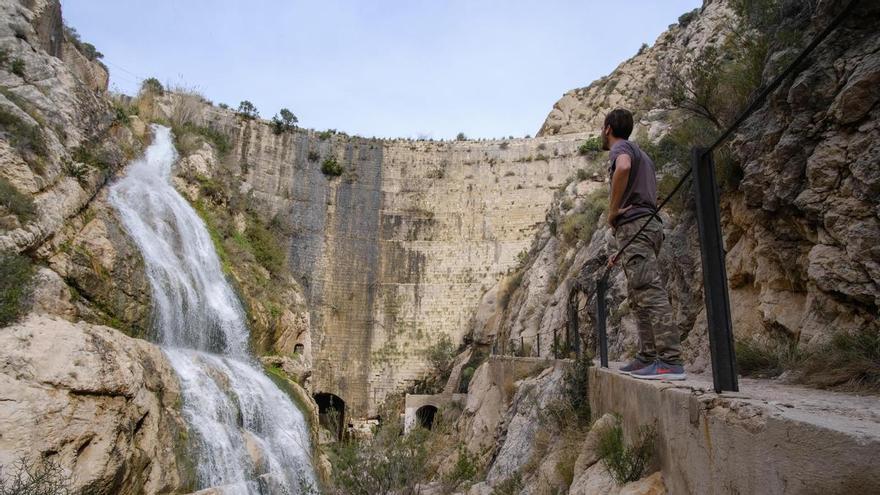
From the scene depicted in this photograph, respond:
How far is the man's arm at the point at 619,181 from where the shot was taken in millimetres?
3410

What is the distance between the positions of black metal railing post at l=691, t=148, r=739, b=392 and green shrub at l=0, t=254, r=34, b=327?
8979 millimetres

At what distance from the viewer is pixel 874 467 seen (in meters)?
1.27

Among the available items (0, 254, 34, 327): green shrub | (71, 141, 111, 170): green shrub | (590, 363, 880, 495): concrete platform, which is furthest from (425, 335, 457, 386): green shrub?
(590, 363, 880, 495): concrete platform

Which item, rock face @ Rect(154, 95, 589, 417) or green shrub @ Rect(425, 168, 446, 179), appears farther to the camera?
green shrub @ Rect(425, 168, 446, 179)

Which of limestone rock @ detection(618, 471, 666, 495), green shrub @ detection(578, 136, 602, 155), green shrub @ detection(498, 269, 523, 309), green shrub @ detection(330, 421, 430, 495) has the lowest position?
green shrub @ detection(330, 421, 430, 495)

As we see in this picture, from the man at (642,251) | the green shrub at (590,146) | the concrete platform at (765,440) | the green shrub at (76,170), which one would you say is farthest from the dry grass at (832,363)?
the green shrub at (590,146)

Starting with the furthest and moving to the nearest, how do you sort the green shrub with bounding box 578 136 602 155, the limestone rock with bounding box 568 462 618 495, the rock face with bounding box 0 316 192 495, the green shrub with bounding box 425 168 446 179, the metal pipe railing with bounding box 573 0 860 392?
1. the green shrub with bounding box 425 168 446 179
2. the green shrub with bounding box 578 136 602 155
3. the rock face with bounding box 0 316 192 495
4. the limestone rock with bounding box 568 462 618 495
5. the metal pipe railing with bounding box 573 0 860 392

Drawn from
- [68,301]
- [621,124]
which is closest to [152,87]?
[68,301]

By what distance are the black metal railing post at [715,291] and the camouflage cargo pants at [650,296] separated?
990mm

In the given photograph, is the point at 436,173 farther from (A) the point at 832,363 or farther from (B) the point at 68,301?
(A) the point at 832,363

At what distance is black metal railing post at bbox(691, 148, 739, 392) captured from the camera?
2.19m

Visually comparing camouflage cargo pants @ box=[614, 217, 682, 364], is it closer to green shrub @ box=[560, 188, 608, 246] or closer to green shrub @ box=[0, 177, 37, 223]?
green shrub @ box=[560, 188, 608, 246]

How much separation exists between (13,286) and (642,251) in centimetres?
912

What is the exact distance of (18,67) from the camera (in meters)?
13.0
